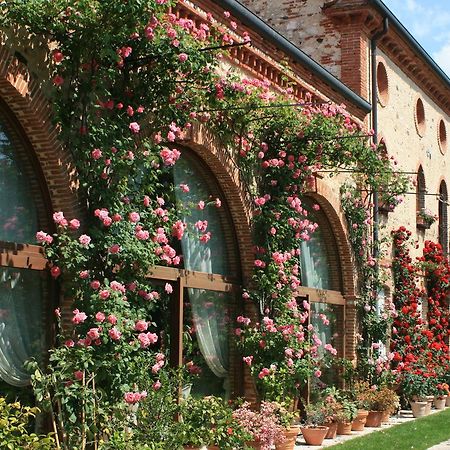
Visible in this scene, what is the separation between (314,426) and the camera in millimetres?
11438

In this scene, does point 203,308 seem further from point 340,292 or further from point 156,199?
point 340,292

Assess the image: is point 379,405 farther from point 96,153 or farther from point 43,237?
point 43,237

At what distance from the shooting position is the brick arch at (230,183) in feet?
32.7

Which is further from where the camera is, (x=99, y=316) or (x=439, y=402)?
(x=439, y=402)

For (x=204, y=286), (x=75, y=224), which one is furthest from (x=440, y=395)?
(x=75, y=224)

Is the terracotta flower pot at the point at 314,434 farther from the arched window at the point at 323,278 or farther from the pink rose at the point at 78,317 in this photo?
the pink rose at the point at 78,317

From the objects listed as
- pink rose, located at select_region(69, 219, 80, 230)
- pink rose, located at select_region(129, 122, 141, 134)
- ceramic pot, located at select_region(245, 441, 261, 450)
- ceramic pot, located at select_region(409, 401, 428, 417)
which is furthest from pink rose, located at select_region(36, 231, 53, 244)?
ceramic pot, located at select_region(409, 401, 428, 417)

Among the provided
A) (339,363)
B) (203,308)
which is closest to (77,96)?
(203,308)

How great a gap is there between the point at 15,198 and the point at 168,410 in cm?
245

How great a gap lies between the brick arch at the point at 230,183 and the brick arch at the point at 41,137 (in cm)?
227

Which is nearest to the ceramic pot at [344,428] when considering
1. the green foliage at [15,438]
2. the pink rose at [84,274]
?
the pink rose at [84,274]

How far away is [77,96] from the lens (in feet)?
25.4

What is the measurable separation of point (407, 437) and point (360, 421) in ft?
4.01

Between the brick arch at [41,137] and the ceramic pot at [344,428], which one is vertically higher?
the brick arch at [41,137]
